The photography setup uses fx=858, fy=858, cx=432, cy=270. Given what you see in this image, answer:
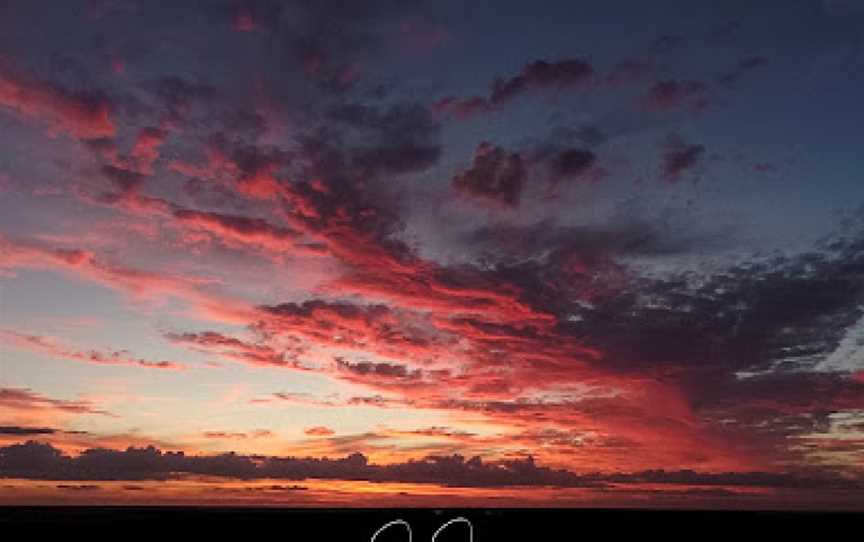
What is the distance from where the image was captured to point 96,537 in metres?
139

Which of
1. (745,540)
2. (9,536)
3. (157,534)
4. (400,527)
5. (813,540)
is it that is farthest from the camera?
(400,527)

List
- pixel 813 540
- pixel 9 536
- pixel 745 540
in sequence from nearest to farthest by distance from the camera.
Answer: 1. pixel 9 536
2. pixel 813 540
3. pixel 745 540

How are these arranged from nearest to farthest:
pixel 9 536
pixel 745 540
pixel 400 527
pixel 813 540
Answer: pixel 9 536
pixel 813 540
pixel 745 540
pixel 400 527

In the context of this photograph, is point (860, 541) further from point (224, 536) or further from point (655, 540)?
point (224, 536)

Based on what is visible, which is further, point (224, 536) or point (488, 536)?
point (488, 536)

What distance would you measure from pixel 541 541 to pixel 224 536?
182 ft

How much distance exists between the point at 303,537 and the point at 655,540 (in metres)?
68.0

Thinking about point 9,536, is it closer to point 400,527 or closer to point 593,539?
point 400,527

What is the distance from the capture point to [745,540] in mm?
172500

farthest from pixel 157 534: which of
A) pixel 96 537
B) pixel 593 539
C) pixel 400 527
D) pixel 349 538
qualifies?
pixel 593 539

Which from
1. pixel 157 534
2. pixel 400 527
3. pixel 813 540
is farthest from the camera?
pixel 400 527

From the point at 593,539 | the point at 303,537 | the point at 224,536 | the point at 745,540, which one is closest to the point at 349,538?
the point at 303,537

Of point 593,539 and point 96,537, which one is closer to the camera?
point 96,537

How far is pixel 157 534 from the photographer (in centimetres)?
14738
